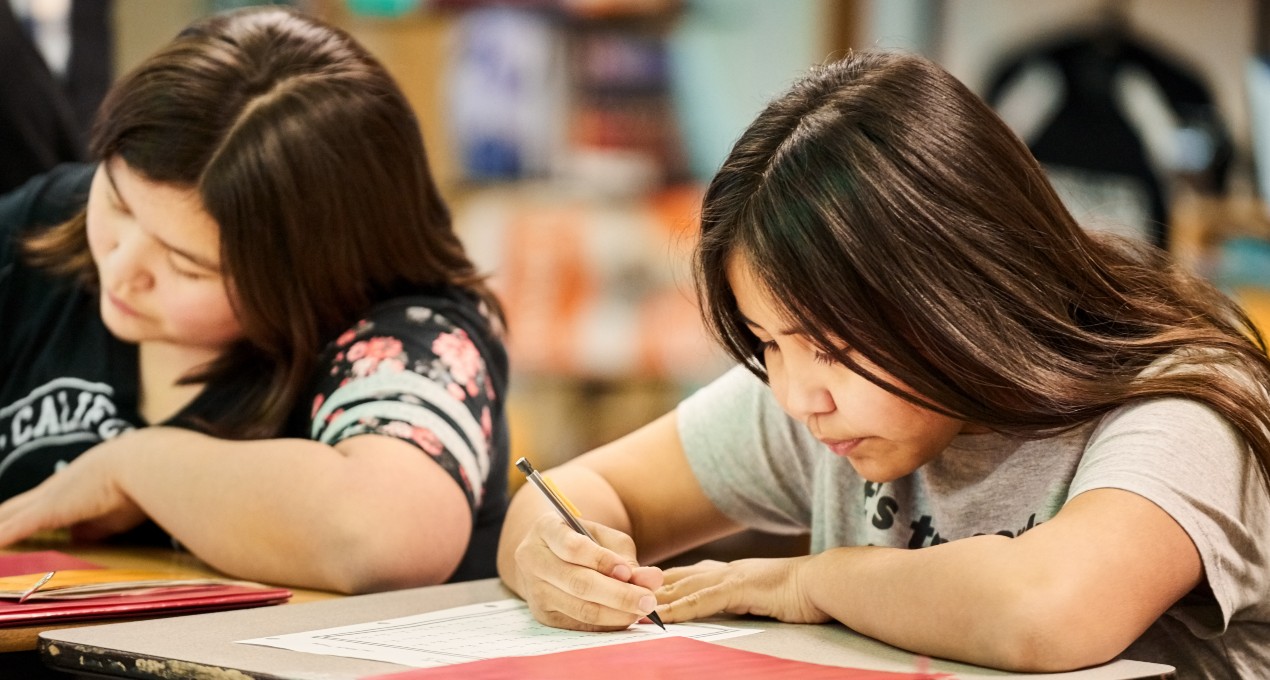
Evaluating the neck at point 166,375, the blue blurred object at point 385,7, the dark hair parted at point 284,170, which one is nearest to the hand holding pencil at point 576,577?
the dark hair parted at point 284,170

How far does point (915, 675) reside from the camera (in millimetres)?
869

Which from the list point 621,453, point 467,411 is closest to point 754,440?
point 621,453

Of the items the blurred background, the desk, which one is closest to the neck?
the desk

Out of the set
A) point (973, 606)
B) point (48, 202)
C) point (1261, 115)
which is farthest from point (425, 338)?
point (1261, 115)

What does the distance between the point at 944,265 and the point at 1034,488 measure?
0.22 meters

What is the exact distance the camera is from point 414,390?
4.46ft

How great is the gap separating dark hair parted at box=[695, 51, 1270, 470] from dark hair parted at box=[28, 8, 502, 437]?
464 millimetres

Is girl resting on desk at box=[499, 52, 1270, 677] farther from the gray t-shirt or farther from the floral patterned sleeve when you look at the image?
the floral patterned sleeve

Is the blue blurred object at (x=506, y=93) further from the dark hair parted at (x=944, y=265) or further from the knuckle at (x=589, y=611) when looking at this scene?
the knuckle at (x=589, y=611)

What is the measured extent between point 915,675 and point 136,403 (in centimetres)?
100

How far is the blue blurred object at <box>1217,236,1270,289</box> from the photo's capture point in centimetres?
311

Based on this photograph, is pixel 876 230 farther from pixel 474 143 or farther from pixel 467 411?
pixel 474 143

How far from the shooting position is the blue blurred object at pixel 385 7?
3.21 m

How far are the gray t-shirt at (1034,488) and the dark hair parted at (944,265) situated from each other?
3 cm
